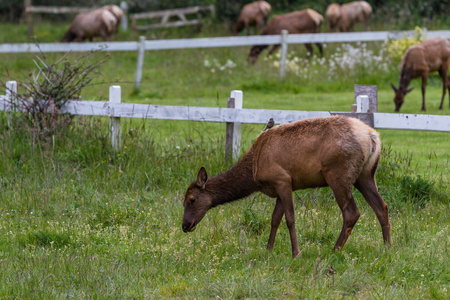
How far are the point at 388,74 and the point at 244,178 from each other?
11.0 meters

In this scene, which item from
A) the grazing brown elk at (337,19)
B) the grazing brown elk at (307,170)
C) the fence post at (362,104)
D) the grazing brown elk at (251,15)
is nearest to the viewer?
the grazing brown elk at (307,170)

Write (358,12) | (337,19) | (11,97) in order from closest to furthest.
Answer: (11,97), (337,19), (358,12)

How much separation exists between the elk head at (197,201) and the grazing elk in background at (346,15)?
1798 centimetres

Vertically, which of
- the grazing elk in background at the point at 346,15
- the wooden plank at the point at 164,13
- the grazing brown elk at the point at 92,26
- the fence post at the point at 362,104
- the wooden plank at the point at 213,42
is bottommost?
the fence post at the point at 362,104

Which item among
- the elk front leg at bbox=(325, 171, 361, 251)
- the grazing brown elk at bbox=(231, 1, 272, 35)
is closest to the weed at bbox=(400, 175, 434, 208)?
the elk front leg at bbox=(325, 171, 361, 251)

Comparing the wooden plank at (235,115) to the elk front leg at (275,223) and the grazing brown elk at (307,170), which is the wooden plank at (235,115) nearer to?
the grazing brown elk at (307,170)

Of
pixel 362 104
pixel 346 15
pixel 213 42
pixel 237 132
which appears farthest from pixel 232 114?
pixel 346 15

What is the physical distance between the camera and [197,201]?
6125mm

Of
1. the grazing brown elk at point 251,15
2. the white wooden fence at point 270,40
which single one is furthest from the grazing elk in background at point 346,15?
the white wooden fence at point 270,40

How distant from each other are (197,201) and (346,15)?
18652 millimetres

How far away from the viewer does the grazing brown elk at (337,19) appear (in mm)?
22797

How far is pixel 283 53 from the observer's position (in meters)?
16.3

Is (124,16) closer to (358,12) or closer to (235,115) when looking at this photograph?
(358,12)

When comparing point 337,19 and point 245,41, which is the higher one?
point 337,19
